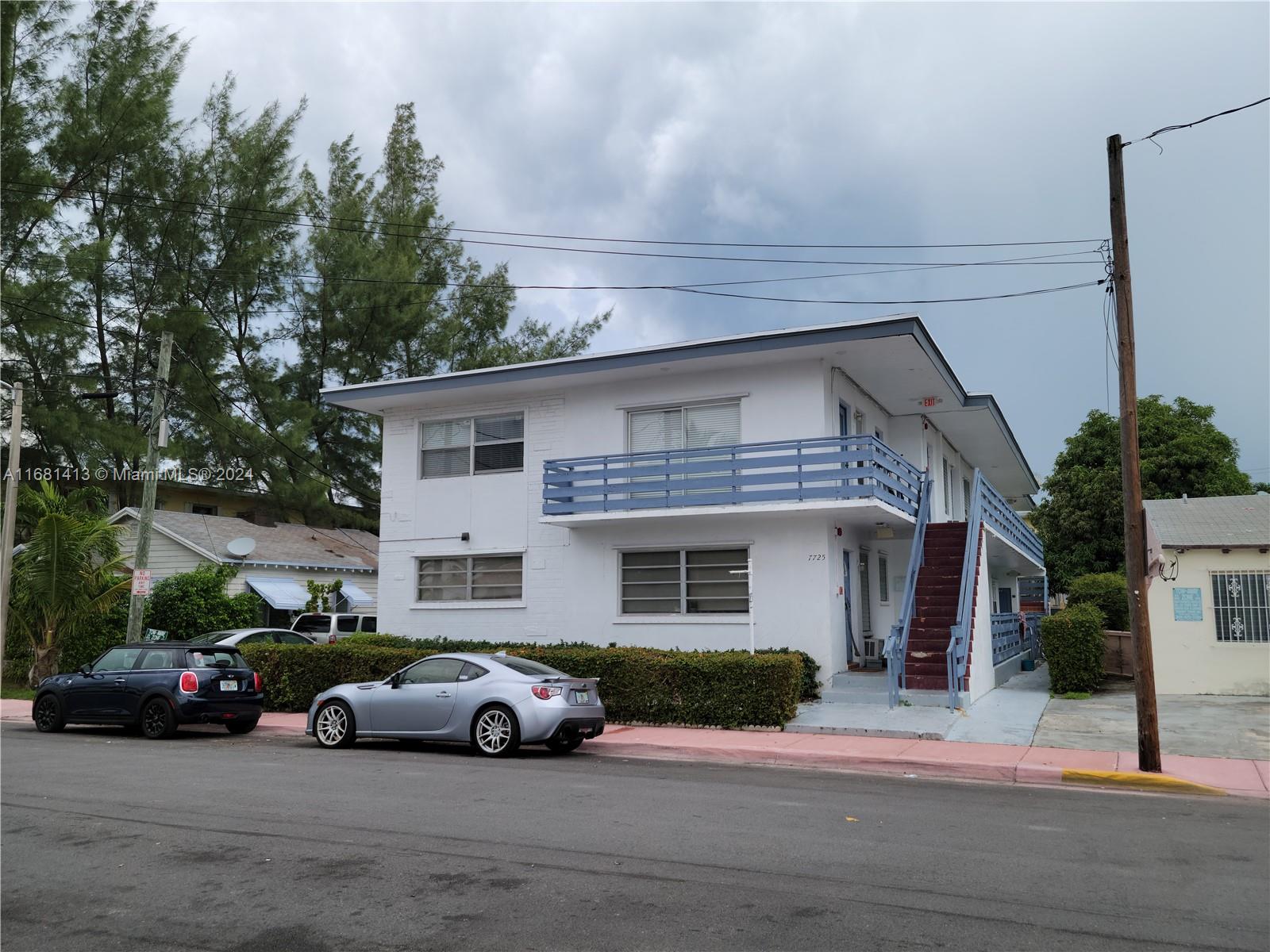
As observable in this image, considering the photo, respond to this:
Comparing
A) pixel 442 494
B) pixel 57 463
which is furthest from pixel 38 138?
pixel 442 494

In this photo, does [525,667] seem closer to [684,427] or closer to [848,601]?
[684,427]

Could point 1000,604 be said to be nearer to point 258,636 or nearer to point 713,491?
point 713,491

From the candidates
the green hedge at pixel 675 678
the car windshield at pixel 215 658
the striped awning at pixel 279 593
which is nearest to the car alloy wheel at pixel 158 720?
the car windshield at pixel 215 658

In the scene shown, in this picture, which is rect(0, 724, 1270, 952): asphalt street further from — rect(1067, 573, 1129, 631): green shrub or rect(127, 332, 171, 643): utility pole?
rect(1067, 573, 1129, 631): green shrub

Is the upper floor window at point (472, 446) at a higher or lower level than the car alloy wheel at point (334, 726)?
higher

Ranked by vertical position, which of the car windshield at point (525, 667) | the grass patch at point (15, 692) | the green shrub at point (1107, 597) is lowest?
the grass patch at point (15, 692)

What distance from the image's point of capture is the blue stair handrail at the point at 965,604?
16.2m

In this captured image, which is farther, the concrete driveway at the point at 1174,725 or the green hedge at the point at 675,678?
the green hedge at the point at 675,678

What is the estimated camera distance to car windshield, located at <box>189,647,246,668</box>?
16.2 meters

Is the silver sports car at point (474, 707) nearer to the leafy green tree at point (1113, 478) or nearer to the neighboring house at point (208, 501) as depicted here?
the neighboring house at point (208, 501)

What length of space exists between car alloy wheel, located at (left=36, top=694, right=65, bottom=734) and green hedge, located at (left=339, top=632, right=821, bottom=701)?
4.96 metres

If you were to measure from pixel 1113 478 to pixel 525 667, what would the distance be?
30032 millimetres

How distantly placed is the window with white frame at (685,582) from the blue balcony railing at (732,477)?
4.70ft

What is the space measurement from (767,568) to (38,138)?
26.3m
